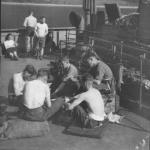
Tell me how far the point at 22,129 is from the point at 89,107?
1.08 metres

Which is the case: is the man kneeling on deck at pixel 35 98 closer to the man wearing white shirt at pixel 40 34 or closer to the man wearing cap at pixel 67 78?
the man wearing cap at pixel 67 78

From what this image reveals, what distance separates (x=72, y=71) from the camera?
718cm

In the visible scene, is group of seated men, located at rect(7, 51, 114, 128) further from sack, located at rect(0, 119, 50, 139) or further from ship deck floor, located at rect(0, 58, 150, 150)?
ship deck floor, located at rect(0, 58, 150, 150)

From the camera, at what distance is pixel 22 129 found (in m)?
5.41

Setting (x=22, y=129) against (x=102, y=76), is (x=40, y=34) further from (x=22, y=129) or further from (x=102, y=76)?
(x=22, y=129)

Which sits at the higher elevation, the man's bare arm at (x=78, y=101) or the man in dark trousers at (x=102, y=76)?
the man in dark trousers at (x=102, y=76)

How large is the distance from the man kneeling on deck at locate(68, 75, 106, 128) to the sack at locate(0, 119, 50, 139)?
577mm

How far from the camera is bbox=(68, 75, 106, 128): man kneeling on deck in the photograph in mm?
5590

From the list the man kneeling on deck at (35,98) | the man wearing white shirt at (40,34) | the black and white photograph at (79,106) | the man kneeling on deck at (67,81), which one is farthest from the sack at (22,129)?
the man wearing white shirt at (40,34)

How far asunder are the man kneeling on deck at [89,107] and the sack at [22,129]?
577 millimetres

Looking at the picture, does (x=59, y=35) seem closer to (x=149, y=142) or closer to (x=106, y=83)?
(x=106, y=83)

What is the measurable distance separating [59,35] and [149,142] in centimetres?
948

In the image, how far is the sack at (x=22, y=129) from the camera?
5371 millimetres

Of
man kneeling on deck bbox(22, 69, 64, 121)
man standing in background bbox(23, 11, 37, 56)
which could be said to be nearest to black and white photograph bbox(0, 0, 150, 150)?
man kneeling on deck bbox(22, 69, 64, 121)
